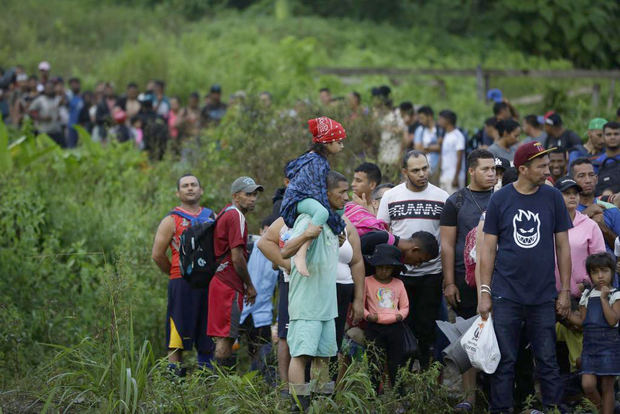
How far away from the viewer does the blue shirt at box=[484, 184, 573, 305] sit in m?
7.12

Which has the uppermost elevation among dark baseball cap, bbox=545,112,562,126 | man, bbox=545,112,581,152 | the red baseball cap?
dark baseball cap, bbox=545,112,562,126

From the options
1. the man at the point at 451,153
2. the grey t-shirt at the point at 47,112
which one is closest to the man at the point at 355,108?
the man at the point at 451,153

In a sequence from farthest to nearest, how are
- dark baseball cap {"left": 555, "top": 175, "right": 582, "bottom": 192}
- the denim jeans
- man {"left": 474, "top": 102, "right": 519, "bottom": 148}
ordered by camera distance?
1. man {"left": 474, "top": 102, "right": 519, "bottom": 148}
2. dark baseball cap {"left": 555, "top": 175, "right": 582, "bottom": 192}
3. the denim jeans

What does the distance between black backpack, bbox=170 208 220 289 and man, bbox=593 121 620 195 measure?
13.6ft

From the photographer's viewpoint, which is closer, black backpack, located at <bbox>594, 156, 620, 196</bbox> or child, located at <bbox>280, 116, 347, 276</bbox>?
child, located at <bbox>280, 116, 347, 276</bbox>

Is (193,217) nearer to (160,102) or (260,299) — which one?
(260,299)

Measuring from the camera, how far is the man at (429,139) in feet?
46.8

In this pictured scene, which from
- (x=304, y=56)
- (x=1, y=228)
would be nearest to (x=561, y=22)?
(x=304, y=56)

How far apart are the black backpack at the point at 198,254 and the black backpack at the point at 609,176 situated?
4.09 m

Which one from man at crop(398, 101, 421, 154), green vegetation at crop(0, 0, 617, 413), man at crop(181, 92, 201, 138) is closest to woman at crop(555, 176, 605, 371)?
green vegetation at crop(0, 0, 617, 413)

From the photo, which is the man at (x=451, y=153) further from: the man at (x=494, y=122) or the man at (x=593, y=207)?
the man at (x=593, y=207)

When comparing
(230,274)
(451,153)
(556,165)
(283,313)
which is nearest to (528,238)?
(283,313)

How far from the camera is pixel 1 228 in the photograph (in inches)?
485

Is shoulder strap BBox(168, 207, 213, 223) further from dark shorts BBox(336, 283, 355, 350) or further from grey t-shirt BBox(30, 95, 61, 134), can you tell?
grey t-shirt BBox(30, 95, 61, 134)
